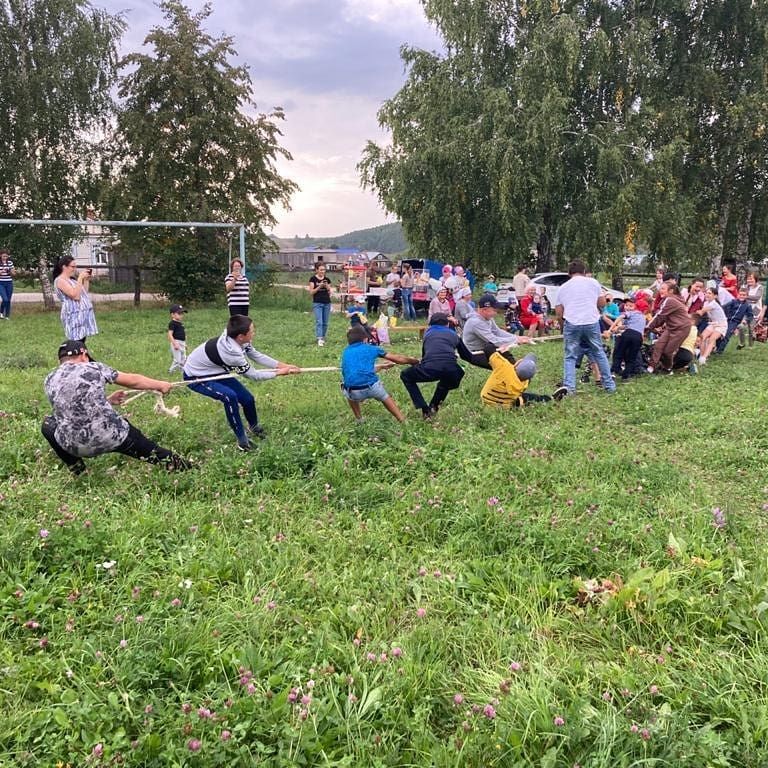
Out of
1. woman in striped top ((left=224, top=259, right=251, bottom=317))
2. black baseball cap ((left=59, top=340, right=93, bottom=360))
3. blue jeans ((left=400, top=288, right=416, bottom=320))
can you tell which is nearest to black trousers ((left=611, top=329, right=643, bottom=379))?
woman in striped top ((left=224, top=259, right=251, bottom=317))

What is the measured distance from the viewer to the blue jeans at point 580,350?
8.16m

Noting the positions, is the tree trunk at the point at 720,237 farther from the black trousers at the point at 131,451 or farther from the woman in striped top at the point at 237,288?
the black trousers at the point at 131,451

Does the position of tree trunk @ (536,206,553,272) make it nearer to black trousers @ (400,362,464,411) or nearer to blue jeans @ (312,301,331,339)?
blue jeans @ (312,301,331,339)

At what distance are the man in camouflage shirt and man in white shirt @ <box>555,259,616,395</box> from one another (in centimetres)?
563

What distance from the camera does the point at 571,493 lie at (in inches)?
178

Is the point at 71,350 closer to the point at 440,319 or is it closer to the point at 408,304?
the point at 440,319

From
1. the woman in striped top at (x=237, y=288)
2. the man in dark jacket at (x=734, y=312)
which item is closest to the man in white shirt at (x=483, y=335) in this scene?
the woman in striped top at (x=237, y=288)

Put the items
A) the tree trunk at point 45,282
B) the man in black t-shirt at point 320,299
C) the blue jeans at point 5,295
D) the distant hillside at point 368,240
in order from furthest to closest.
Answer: the distant hillside at point 368,240 < the tree trunk at point 45,282 < the blue jeans at point 5,295 < the man in black t-shirt at point 320,299

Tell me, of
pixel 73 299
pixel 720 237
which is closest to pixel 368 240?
pixel 720 237

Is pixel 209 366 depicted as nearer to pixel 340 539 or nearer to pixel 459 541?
pixel 340 539

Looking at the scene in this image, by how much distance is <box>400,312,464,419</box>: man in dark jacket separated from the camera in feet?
23.0

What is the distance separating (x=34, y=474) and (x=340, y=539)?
278cm

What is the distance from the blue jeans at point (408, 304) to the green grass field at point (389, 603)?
42.1 feet

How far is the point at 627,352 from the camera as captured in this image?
9.62 m
